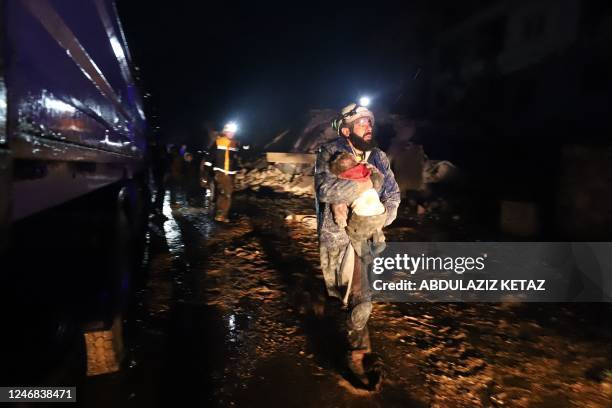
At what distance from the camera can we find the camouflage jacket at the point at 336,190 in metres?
2.48

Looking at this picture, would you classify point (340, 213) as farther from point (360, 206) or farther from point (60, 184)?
point (60, 184)

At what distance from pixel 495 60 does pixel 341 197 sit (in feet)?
78.8

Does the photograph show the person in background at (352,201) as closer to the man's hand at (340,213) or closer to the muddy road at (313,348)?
the man's hand at (340,213)

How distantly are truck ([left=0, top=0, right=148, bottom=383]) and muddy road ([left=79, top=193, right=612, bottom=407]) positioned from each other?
1.62 ft

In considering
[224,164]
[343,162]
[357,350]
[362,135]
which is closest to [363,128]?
[362,135]

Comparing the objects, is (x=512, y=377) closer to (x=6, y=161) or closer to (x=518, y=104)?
(x=6, y=161)

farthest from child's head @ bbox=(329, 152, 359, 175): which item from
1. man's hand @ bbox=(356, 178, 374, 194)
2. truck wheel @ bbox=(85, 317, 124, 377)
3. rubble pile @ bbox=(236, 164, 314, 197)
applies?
rubble pile @ bbox=(236, 164, 314, 197)

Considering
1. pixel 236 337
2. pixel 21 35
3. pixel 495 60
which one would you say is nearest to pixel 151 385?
pixel 236 337

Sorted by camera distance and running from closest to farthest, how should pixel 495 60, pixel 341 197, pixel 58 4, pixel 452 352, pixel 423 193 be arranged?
pixel 58 4 < pixel 341 197 < pixel 452 352 < pixel 423 193 < pixel 495 60

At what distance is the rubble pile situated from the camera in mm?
11828

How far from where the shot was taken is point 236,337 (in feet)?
10.9

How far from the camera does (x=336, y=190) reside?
8.16ft

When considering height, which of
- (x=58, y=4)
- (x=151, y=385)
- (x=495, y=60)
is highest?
(x=495, y=60)

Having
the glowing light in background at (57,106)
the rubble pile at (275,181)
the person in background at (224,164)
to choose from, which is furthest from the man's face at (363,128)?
the rubble pile at (275,181)
